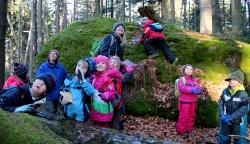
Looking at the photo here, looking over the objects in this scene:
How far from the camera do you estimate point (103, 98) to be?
6195 mm

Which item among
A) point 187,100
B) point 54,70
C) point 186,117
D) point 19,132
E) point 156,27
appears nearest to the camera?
point 19,132

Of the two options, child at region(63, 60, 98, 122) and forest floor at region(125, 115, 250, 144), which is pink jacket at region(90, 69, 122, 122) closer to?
child at region(63, 60, 98, 122)

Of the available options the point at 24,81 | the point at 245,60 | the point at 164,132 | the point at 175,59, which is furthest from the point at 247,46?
the point at 24,81

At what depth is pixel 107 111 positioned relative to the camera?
6.27 m

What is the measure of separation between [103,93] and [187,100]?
8.36 ft

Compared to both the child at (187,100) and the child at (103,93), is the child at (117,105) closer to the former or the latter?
the child at (103,93)

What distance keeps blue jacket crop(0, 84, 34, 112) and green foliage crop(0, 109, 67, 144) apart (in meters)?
0.93

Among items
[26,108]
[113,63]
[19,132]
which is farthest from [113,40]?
[19,132]

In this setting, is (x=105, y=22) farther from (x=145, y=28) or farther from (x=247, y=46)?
(x=247, y=46)

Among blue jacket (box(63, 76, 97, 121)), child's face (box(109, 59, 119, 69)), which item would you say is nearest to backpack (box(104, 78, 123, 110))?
child's face (box(109, 59, 119, 69))

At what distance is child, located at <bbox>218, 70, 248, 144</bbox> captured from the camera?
22.2 feet

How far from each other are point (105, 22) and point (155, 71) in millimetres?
3637

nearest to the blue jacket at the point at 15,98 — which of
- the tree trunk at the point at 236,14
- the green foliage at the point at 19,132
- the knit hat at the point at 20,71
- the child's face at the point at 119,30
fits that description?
the green foliage at the point at 19,132

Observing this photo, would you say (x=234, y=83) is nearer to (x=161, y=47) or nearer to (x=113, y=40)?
(x=113, y=40)
